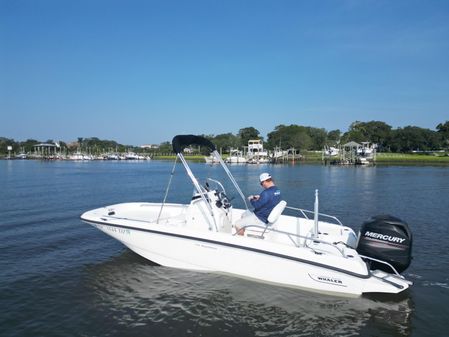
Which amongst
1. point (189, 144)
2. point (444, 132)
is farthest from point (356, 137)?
point (189, 144)

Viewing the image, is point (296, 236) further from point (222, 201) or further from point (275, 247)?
point (222, 201)

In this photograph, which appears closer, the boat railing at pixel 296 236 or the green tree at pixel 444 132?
the boat railing at pixel 296 236

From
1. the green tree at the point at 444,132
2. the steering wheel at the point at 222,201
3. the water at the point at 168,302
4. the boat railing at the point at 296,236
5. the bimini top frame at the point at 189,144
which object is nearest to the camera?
the water at the point at 168,302

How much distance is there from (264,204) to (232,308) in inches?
99.2

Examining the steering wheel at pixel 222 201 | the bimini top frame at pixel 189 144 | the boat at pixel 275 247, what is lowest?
the boat at pixel 275 247

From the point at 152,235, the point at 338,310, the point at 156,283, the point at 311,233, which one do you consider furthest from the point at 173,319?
the point at 311,233

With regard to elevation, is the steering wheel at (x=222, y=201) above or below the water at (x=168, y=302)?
above

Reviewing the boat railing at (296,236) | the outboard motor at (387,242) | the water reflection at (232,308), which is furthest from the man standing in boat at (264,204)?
the outboard motor at (387,242)

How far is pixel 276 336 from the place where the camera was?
22.1 feet

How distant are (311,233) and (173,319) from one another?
4.24 metres

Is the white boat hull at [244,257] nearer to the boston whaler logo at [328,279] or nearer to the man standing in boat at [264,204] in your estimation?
the boston whaler logo at [328,279]

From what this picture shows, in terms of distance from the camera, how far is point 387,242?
784 centimetres

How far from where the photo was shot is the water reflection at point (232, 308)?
7012 mm

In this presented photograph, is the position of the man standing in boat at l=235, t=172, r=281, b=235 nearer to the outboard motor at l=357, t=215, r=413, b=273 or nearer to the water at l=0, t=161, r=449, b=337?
the water at l=0, t=161, r=449, b=337
